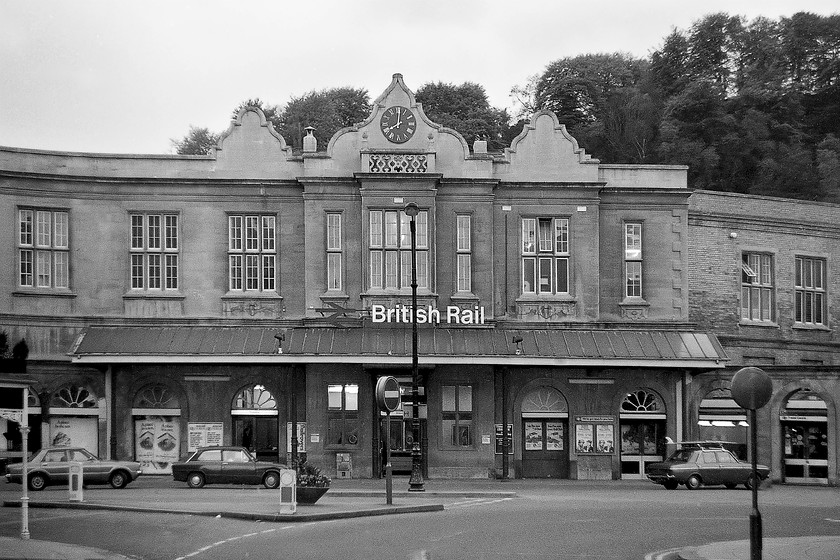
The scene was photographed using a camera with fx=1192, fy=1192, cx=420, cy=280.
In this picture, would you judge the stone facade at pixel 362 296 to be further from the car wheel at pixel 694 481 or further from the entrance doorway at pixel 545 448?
the car wheel at pixel 694 481

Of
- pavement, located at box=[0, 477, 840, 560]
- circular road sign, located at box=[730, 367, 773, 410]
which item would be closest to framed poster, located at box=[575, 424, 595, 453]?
pavement, located at box=[0, 477, 840, 560]

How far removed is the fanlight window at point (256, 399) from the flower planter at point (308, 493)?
14.6m

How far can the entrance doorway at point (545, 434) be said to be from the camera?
45.4 meters

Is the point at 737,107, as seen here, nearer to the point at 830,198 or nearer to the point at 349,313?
the point at 830,198

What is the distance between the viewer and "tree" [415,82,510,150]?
290 ft

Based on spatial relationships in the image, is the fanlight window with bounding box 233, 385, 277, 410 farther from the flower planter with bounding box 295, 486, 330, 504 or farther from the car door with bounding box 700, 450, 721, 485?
the car door with bounding box 700, 450, 721, 485

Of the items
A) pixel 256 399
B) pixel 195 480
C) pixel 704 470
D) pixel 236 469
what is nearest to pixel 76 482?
pixel 195 480

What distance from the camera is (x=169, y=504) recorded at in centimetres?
3058

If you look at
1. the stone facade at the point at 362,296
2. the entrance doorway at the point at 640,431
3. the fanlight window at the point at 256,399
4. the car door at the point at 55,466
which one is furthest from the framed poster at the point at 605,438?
the car door at the point at 55,466

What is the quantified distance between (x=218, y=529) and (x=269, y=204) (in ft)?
72.9

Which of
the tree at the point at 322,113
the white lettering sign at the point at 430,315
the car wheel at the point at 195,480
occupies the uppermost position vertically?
the tree at the point at 322,113

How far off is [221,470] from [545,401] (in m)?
13.4

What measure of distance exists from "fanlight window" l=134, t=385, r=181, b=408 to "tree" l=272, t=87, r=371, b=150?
142 feet

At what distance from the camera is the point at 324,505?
102 ft
